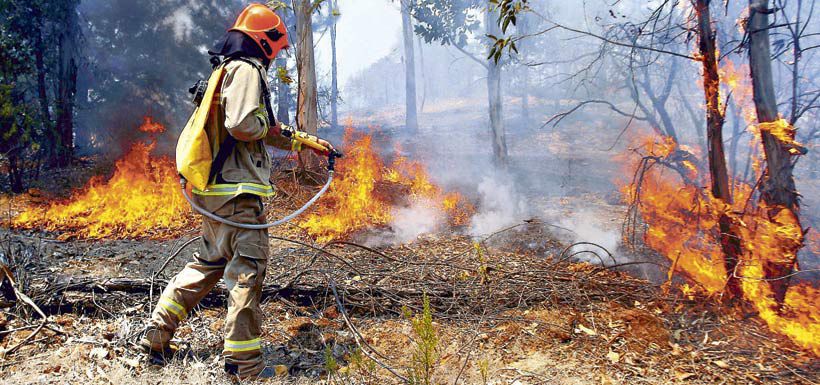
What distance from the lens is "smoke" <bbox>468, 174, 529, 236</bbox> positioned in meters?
6.97

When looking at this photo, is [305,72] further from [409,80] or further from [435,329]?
A: [409,80]

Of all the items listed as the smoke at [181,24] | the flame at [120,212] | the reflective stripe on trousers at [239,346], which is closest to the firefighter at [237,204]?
the reflective stripe on trousers at [239,346]

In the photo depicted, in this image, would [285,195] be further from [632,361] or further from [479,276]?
[632,361]

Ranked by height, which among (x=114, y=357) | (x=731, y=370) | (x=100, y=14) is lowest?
(x=731, y=370)

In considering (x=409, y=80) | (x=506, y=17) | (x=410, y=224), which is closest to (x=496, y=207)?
(x=410, y=224)

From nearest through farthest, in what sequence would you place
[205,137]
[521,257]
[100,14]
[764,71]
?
[205,137] < [764,71] < [521,257] < [100,14]

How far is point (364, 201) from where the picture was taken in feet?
23.5

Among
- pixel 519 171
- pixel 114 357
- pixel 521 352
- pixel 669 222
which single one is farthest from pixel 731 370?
pixel 519 171

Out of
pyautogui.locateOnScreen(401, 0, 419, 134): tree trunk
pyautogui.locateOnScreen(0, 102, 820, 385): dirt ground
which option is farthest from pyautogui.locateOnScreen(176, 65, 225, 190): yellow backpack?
pyautogui.locateOnScreen(401, 0, 419, 134): tree trunk

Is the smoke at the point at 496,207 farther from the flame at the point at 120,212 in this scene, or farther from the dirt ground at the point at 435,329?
the flame at the point at 120,212

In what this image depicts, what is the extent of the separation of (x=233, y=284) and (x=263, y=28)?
164 cm

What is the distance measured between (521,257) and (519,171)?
850 cm

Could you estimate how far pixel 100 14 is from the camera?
15609mm

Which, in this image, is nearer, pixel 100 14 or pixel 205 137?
pixel 205 137
